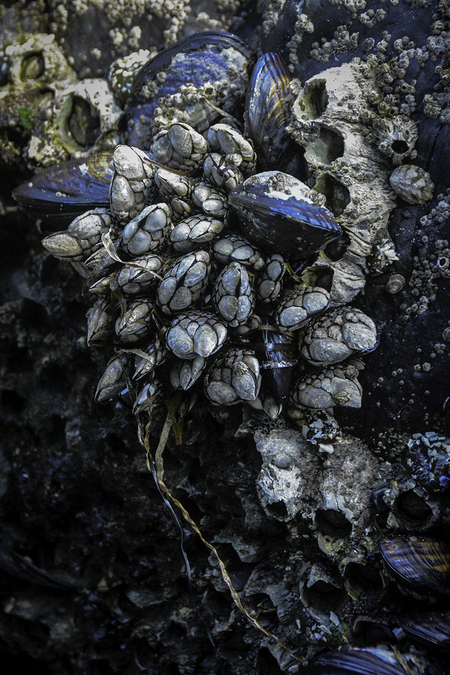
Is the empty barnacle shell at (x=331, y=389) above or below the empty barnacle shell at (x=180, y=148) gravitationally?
below

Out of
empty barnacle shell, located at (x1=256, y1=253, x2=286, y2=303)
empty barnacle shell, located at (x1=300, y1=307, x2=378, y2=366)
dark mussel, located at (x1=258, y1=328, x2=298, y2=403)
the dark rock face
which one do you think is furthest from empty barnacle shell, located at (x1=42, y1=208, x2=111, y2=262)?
empty barnacle shell, located at (x1=300, y1=307, x2=378, y2=366)

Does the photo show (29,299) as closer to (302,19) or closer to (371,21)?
(302,19)

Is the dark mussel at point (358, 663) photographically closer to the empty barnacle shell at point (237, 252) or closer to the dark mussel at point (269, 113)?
the empty barnacle shell at point (237, 252)

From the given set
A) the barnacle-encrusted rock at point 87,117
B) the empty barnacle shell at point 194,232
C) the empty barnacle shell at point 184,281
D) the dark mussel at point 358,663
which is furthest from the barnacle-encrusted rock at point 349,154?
the dark mussel at point 358,663

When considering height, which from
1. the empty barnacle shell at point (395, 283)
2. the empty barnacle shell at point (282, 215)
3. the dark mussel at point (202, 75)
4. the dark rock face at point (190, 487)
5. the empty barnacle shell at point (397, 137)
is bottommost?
the dark rock face at point (190, 487)

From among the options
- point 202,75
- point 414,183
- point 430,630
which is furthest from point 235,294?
point 430,630

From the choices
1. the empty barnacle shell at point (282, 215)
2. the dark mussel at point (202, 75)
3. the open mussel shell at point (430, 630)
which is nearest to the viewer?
the open mussel shell at point (430, 630)

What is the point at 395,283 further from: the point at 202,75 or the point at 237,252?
the point at 202,75

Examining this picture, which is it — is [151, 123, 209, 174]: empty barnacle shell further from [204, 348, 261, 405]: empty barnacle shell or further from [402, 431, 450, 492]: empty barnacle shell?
[402, 431, 450, 492]: empty barnacle shell
